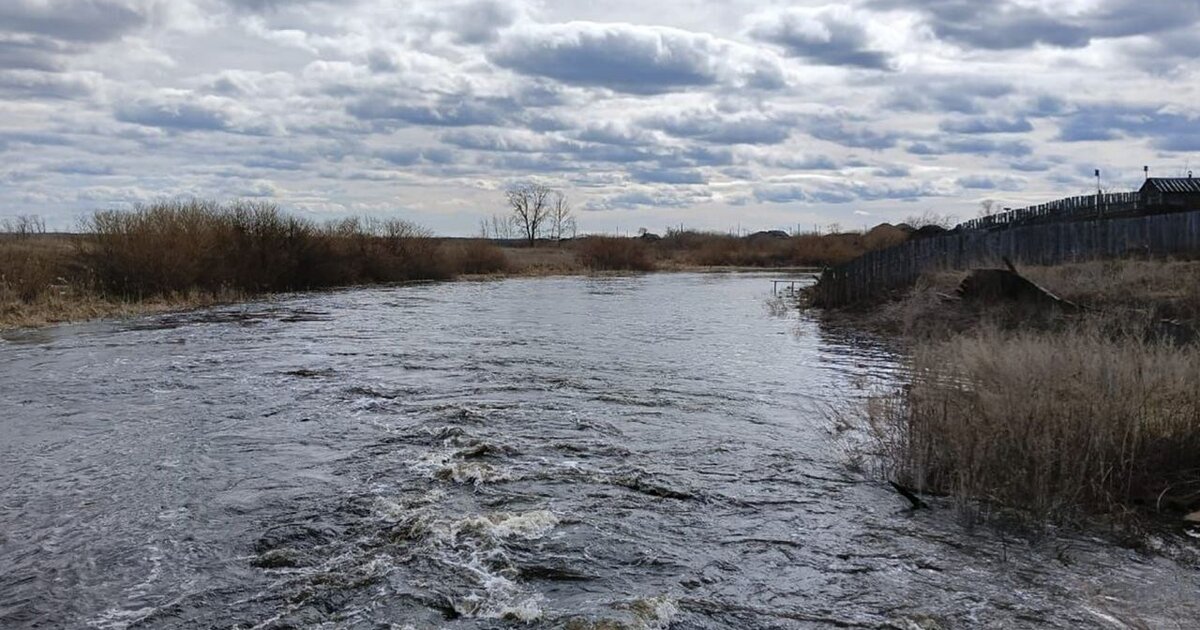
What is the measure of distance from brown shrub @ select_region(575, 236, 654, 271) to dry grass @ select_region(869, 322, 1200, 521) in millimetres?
64863

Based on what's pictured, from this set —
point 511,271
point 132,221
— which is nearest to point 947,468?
point 132,221

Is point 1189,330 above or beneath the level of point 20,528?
above

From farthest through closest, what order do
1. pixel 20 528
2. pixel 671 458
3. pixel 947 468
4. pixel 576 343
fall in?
1. pixel 576 343
2. pixel 671 458
3. pixel 947 468
4. pixel 20 528

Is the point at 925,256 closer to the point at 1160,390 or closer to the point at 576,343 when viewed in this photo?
the point at 576,343

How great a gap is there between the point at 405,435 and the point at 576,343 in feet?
36.3

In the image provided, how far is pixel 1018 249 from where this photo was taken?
84.1ft

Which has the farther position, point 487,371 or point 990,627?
point 487,371

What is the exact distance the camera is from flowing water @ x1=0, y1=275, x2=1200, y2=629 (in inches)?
263

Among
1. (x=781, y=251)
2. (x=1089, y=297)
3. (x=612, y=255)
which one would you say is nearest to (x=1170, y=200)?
(x=1089, y=297)

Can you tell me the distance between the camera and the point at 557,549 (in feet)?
25.9

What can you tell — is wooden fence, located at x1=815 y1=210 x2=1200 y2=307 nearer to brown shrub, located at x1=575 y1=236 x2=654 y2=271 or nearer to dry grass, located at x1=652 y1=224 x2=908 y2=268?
brown shrub, located at x1=575 y1=236 x2=654 y2=271

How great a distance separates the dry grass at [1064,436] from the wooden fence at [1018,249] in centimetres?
1471

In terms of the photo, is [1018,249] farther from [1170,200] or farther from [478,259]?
[478,259]

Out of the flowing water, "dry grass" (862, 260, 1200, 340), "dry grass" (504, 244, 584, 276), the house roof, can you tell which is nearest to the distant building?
the house roof
